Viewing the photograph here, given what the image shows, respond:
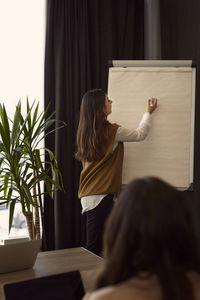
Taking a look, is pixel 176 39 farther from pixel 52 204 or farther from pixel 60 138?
pixel 52 204

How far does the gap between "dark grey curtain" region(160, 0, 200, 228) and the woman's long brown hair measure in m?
0.92

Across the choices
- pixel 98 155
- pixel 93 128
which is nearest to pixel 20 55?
pixel 93 128

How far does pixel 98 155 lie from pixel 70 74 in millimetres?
1178

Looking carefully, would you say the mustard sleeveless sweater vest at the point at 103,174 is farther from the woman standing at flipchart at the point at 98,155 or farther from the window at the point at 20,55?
the window at the point at 20,55

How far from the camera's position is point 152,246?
2.79 ft

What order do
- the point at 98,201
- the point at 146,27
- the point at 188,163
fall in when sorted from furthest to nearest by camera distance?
the point at 146,27 → the point at 188,163 → the point at 98,201

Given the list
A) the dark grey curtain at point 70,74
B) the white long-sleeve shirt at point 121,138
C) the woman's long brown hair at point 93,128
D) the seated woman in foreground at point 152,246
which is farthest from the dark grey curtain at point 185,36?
the seated woman in foreground at point 152,246

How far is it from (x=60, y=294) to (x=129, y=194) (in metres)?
0.67

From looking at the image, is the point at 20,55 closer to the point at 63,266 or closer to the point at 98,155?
the point at 98,155

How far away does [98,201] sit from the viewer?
3.03m

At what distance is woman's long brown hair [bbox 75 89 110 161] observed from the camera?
9.55ft

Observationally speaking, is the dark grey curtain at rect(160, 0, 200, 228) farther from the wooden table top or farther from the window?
the wooden table top

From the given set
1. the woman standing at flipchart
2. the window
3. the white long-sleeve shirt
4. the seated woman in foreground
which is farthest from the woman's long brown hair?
the seated woman in foreground

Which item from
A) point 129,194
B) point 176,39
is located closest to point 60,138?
point 176,39
